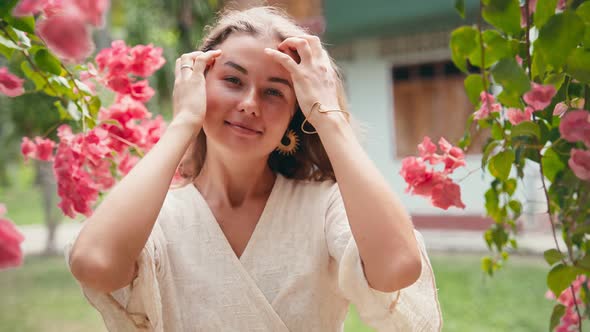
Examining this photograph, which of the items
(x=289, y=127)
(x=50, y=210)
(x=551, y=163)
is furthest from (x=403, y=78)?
(x=551, y=163)

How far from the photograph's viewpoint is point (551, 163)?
100cm

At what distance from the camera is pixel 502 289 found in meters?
4.54

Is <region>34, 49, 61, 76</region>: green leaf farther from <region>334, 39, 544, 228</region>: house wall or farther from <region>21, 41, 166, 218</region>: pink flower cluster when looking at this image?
<region>334, 39, 544, 228</region>: house wall

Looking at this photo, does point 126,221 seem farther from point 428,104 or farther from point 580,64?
point 428,104

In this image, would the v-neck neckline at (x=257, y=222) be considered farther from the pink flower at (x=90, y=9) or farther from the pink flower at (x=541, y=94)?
the pink flower at (x=90, y=9)

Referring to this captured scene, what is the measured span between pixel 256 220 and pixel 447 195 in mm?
441

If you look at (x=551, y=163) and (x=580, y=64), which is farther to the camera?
(x=551, y=163)

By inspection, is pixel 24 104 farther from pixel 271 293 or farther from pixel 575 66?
pixel 575 66

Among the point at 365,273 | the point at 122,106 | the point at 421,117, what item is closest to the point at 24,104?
the point at 421,117

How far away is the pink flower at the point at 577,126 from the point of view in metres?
0.69

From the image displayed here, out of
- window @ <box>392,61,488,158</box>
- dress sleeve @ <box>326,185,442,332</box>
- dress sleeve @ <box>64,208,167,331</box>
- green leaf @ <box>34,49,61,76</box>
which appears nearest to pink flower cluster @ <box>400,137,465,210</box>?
dress sleeve @ <box>326,185,442,332</box>

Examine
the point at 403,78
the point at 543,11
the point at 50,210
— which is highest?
the point at 543,11

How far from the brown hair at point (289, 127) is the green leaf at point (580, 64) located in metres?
0.65

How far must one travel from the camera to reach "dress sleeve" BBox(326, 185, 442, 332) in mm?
1040
